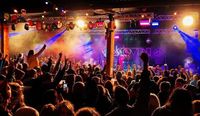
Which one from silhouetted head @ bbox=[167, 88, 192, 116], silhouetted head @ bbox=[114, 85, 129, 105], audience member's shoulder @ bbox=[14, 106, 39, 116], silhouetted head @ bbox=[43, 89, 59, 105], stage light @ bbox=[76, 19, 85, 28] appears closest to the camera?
silhouetted head @ bbox=[167, 88, 192, 116]

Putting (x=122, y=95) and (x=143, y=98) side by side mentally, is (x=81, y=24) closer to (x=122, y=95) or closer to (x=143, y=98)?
(x=122, y=95)

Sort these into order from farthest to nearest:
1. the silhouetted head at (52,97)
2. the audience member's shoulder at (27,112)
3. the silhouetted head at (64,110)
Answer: the silhouetted head at (52,97) < the audience member's shoulder at (27,112) < the silhouetted head at (64,110)

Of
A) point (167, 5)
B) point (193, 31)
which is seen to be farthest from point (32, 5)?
point (193, 31)

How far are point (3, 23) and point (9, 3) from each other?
121 cm

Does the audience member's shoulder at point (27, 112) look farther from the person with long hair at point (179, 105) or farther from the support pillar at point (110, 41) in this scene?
the support pillar at point (110, 41)

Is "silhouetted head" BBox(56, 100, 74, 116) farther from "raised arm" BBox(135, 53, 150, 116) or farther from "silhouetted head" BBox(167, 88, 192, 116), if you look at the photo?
"silhouetted head" BBox(167, 88, 192, 116)

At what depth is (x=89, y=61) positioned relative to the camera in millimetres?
24766

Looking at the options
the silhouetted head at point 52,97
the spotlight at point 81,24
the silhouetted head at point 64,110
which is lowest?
the silhouetted head at point 52,97

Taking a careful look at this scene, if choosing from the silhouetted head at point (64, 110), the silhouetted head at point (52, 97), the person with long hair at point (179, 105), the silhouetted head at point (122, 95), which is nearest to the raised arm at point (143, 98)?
the person with long hair at point (179, 105)

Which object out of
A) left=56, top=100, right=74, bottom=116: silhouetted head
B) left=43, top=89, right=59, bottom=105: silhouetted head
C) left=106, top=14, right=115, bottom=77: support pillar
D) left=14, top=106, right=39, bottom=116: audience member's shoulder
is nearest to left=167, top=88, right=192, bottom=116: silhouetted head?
left=56, top=100, right=74, bottom=116: silhouetted head

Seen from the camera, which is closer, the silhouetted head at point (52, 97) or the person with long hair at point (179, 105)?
the person with long hair at point (179, 105)

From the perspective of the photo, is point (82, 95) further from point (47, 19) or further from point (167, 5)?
point (47, 19)

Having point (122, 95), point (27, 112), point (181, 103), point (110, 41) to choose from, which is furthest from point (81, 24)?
point (181, 103)

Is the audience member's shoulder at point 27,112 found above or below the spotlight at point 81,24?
below
